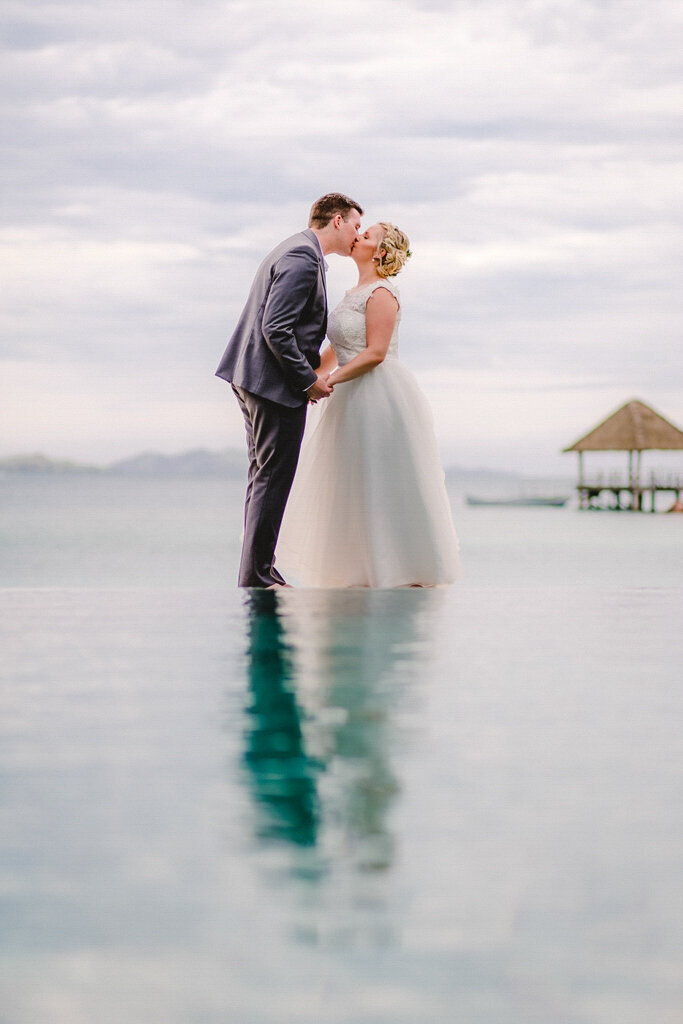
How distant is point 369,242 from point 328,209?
0.23m

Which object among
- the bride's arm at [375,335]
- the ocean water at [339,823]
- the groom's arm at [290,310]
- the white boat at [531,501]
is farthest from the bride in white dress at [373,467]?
the white boat at [531,501]

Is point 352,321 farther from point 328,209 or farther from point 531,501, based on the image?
point 531,501

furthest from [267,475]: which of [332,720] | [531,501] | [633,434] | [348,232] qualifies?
[531,501]

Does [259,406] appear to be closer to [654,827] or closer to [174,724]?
[174,724]

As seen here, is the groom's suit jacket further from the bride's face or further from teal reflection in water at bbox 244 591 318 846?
teal reflection in water at bbox 244 591 318 846

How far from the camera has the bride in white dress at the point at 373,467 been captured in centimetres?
467

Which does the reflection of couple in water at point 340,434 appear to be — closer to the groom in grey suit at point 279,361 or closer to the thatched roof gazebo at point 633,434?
the groom in grey suit at point 279,361

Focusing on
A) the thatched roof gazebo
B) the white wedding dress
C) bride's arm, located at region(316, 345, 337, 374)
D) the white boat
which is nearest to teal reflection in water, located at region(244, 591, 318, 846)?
the white wedding dress

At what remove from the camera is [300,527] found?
4840mm

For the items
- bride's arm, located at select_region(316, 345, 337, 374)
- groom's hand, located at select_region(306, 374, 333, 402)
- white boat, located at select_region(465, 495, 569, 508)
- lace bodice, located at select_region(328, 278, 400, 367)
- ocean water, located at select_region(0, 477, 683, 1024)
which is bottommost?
white boat, located at select_region(465, 495, 569, 508)

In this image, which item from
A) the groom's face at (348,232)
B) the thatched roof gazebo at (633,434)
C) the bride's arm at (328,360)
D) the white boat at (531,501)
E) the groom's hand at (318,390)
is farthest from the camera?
the white boat at (531,501)

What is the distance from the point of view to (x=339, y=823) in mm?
1094

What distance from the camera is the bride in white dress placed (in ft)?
15.3

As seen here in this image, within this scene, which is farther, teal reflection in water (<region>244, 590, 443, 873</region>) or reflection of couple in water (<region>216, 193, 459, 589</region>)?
reflection of couple in water (<region>216, 193, 459, 589</region>)
